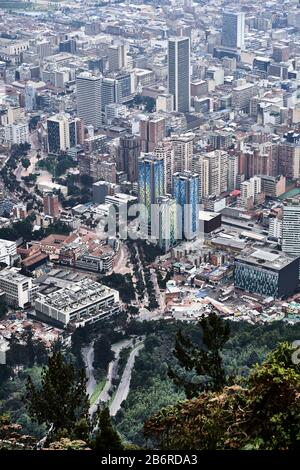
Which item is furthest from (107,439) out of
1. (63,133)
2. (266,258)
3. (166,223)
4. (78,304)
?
(63,133)

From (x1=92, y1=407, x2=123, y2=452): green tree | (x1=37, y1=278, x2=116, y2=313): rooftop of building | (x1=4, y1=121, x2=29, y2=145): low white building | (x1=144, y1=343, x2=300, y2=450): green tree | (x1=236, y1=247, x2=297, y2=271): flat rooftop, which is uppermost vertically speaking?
(x1=144, y1=343, x2=300, y2=450): green tree

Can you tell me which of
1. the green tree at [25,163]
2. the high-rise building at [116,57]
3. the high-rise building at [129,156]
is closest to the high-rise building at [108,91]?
the high-rise building at [116,57]

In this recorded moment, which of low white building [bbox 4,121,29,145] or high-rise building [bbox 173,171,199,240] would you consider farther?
low white building [bbox 4,121,29,145]

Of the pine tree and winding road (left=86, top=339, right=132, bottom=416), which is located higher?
the pine tree

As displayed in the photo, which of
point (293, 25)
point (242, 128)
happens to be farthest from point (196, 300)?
point (293, 25)

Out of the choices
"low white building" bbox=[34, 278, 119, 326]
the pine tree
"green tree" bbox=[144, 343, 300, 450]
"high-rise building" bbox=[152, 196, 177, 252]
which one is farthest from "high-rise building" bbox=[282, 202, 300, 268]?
"green tree" bbox=[144, 343, 300, 450]

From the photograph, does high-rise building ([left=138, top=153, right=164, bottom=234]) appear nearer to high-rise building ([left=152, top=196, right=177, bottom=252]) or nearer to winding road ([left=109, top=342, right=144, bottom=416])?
high-rise building ([left=152, top=196, right=177, bottom=252])
